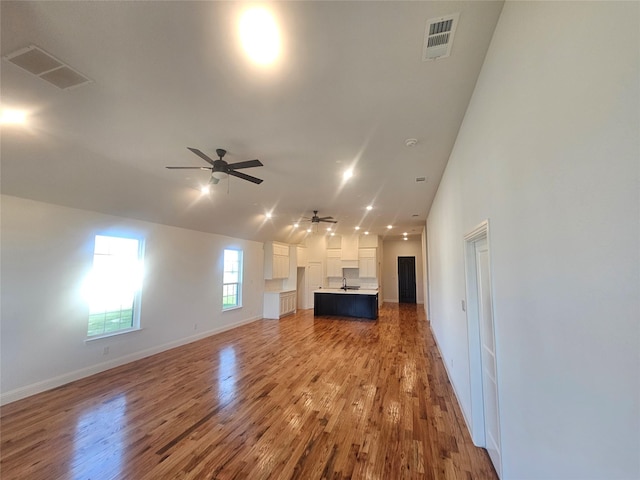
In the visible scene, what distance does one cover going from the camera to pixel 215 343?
6.24 metres

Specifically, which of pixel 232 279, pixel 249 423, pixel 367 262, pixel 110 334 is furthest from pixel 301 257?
pixel 249 423

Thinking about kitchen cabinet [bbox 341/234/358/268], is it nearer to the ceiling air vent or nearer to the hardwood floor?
the hardwood floor

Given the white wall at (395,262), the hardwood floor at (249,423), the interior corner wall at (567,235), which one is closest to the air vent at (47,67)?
the interior corner wall at (567,235)

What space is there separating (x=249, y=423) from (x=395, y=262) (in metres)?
10.8

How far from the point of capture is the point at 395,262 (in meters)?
12.8

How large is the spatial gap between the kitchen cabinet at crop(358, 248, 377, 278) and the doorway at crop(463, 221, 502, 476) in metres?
8.15

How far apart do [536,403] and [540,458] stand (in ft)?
0.80

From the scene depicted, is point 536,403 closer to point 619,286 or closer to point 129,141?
point 619,286

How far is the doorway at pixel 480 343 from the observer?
7.64 ft

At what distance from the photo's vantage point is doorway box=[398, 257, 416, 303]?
1259cm

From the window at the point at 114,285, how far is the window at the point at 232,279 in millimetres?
2520

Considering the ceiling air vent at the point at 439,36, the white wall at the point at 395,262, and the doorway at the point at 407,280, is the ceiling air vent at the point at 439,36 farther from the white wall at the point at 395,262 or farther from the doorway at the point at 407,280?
the doorway at the point at 407,280

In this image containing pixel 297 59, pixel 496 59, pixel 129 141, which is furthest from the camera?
pixel 129 141

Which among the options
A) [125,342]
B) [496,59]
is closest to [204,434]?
[125,342]
